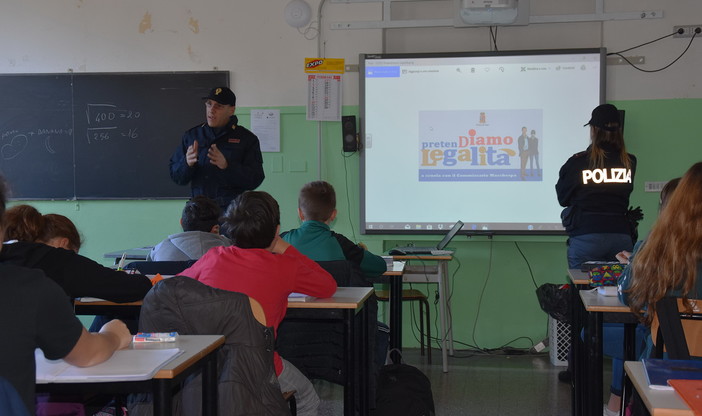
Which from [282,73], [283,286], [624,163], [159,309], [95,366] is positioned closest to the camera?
[95,366]

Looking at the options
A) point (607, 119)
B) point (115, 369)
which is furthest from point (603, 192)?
point (115, 369)

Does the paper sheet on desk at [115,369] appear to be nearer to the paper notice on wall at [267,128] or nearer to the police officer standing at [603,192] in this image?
the police officer standing at [603,192]

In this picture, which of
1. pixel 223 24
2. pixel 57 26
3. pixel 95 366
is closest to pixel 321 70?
pixel 223 24

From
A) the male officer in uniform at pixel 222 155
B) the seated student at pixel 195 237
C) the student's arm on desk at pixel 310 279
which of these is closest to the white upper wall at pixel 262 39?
the male officer in uniform at pixel 222 155

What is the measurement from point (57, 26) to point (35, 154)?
103 cm

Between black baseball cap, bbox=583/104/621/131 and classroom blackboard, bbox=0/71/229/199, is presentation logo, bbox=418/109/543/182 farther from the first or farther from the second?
classroom blackboard, bbox=0/71/229/199

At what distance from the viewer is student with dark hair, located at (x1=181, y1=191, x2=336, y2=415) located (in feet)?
8.31

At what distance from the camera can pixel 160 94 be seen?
5.93 meters

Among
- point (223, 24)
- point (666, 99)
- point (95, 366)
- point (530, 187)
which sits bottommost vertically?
point (95, 366)

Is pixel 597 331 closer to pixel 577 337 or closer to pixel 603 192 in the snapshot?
pixel 577 337

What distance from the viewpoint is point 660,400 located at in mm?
1522

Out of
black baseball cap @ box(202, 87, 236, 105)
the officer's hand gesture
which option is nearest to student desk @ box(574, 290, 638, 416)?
the officer's hand gesture

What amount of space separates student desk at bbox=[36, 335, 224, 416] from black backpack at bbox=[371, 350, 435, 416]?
1320 millimetres

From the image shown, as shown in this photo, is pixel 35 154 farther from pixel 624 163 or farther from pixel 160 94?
pixel 624 163
